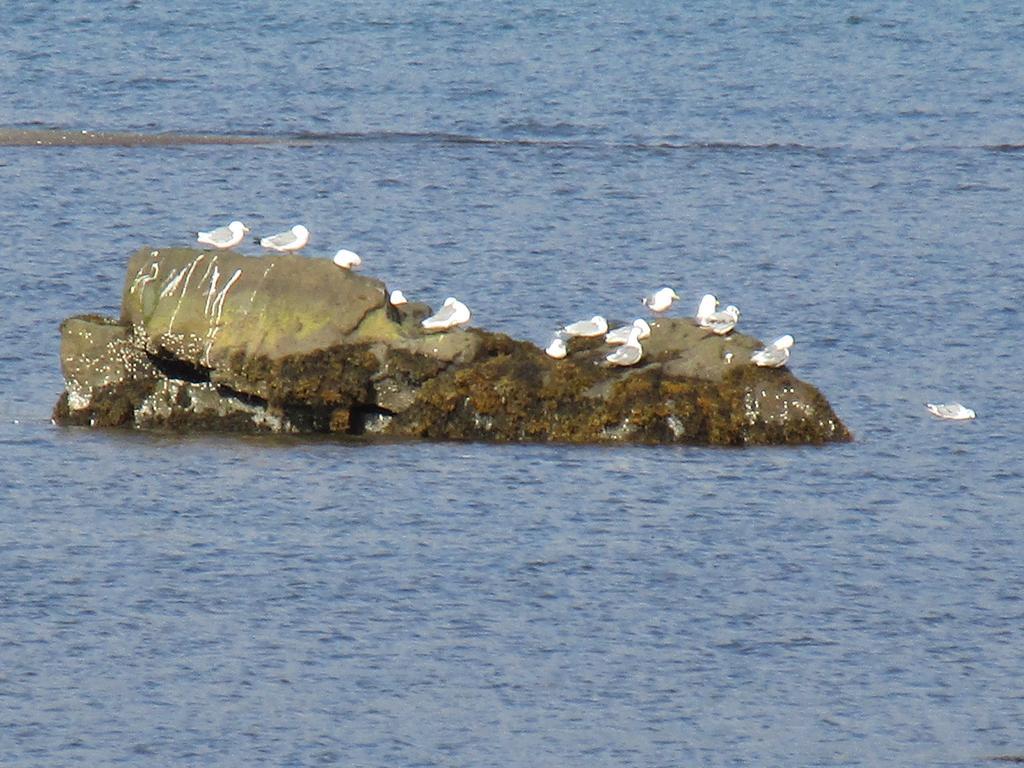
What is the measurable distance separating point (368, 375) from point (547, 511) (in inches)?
102

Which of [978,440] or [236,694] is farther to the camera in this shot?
[978,440]

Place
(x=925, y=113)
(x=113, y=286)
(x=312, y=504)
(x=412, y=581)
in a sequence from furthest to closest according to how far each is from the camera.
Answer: (x=925, y=113), (x=113, y=286), (x=312, y=504), (x=412, y=581)

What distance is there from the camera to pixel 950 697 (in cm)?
1294

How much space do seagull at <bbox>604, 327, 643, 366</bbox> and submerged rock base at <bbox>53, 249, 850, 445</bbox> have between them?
0.11m

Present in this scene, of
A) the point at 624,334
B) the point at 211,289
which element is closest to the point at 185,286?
the point at 211,289

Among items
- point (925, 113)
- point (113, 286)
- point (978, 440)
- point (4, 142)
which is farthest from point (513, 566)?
point (925, 113)

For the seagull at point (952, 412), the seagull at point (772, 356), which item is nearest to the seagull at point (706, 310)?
the seagull at point (772, 356)

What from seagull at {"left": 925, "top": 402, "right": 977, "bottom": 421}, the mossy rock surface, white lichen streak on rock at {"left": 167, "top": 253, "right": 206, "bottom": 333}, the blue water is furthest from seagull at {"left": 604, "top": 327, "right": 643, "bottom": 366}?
white lichen streak on rock at {"left": 167, "top": 253, "right": 206, "bottom": 333}

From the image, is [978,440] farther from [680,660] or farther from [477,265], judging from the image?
[477,265]

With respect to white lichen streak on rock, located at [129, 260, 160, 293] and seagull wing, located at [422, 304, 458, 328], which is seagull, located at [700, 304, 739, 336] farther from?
white lichen streak on rock, located at [129, 260, 160, 293]

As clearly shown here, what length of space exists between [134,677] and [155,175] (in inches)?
800

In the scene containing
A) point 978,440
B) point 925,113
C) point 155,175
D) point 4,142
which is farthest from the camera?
point 925,113

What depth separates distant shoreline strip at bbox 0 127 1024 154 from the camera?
35.3 metres

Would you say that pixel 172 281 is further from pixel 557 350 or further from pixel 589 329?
pixel 589 329
